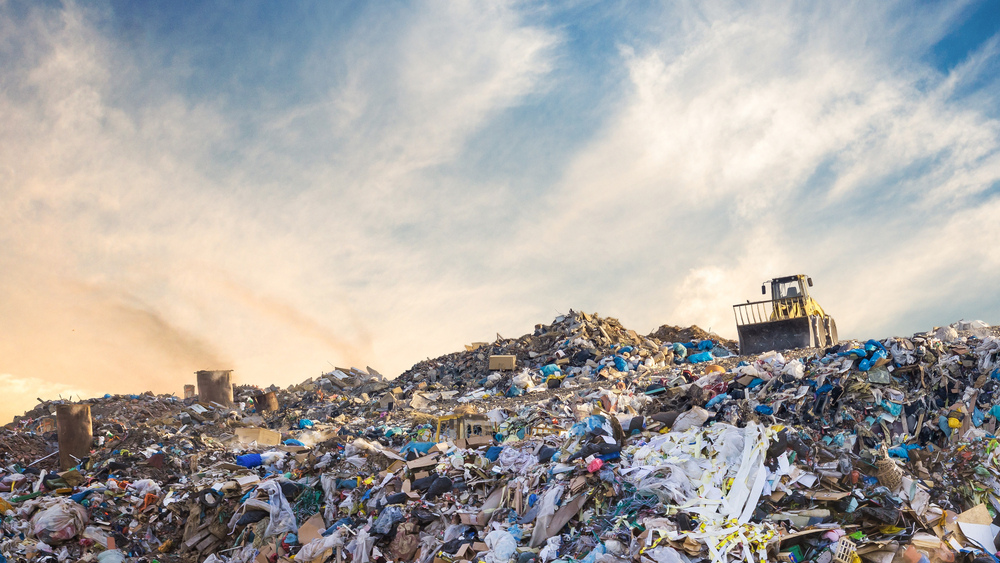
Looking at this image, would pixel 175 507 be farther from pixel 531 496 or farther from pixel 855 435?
pixel 855 435

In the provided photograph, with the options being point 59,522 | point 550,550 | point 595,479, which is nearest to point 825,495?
point 595,479

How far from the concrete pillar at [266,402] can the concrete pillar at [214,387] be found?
84 cm

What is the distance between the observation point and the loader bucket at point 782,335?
1658cm

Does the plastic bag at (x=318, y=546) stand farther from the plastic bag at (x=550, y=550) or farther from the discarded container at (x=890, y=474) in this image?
the discarded container at (x=890, y=474)

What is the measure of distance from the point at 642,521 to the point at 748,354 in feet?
40.2

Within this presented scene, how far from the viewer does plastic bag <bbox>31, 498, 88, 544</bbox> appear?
8703mm

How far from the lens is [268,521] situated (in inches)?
324

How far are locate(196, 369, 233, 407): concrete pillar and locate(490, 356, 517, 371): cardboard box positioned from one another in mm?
7468

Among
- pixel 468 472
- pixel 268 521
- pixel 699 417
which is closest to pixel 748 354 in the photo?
pixel 699 417

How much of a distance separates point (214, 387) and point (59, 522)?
28.9 feet

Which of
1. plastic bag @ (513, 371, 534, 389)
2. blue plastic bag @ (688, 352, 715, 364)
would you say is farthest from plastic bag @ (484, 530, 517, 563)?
blue plastic bag @ (688, 352, 715, 364)

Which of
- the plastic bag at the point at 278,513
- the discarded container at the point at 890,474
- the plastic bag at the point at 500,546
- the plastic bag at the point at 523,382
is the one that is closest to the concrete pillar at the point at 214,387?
the plastic bag at the point at 523,382

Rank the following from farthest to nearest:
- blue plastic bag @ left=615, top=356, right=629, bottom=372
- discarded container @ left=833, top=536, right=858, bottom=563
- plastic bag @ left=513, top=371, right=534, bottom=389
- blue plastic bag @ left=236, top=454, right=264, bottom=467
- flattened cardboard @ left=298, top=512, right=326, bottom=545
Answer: blue plastic bag @ left=615, top=356, right=629, bottom=372 → plastic bag @ left=513, top=371, right=534, bottom=389 → blue plastic bag @ left=236, top=454, right=264, bottom=467 → flattened cardboard @ left=298, top=512, right=326, bottom=545 → discarded container @ left=833, top=536, right=858, bottom=563

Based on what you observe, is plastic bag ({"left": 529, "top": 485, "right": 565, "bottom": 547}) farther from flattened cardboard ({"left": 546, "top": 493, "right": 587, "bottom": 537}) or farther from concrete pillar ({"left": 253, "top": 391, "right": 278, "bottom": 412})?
concrete pillar ({"left": 253, "top": 391, "right": 278, "bottom": 412})
